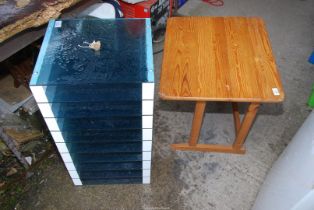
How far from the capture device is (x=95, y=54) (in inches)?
49.3

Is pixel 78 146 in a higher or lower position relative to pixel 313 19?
higher

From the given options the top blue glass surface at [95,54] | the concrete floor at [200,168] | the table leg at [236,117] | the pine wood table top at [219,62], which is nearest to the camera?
the top blue glass surface at [95,54]

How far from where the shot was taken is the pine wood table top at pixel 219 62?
146 cm

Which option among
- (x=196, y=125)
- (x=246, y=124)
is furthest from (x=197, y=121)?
(x=246, y=124)

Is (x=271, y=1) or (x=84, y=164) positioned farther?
(x=271, y=1)

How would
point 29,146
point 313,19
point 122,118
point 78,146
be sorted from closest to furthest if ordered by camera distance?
point 122,118 < point 78,146 < point 29,146 < point 313,19

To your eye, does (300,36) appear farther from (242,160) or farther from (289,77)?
(242,160)

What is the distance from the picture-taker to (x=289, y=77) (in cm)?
251

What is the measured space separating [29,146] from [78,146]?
1.98ft

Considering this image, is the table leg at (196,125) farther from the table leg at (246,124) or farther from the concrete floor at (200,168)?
the table leg at (246,124)

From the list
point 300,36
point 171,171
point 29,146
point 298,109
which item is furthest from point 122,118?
point 300,36

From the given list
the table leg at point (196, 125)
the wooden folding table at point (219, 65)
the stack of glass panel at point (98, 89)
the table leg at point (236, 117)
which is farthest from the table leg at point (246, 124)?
the stack of glass panel at point (98, 89)

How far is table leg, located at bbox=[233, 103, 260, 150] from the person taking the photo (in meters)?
1.61

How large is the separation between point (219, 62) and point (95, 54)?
0.73 meters
